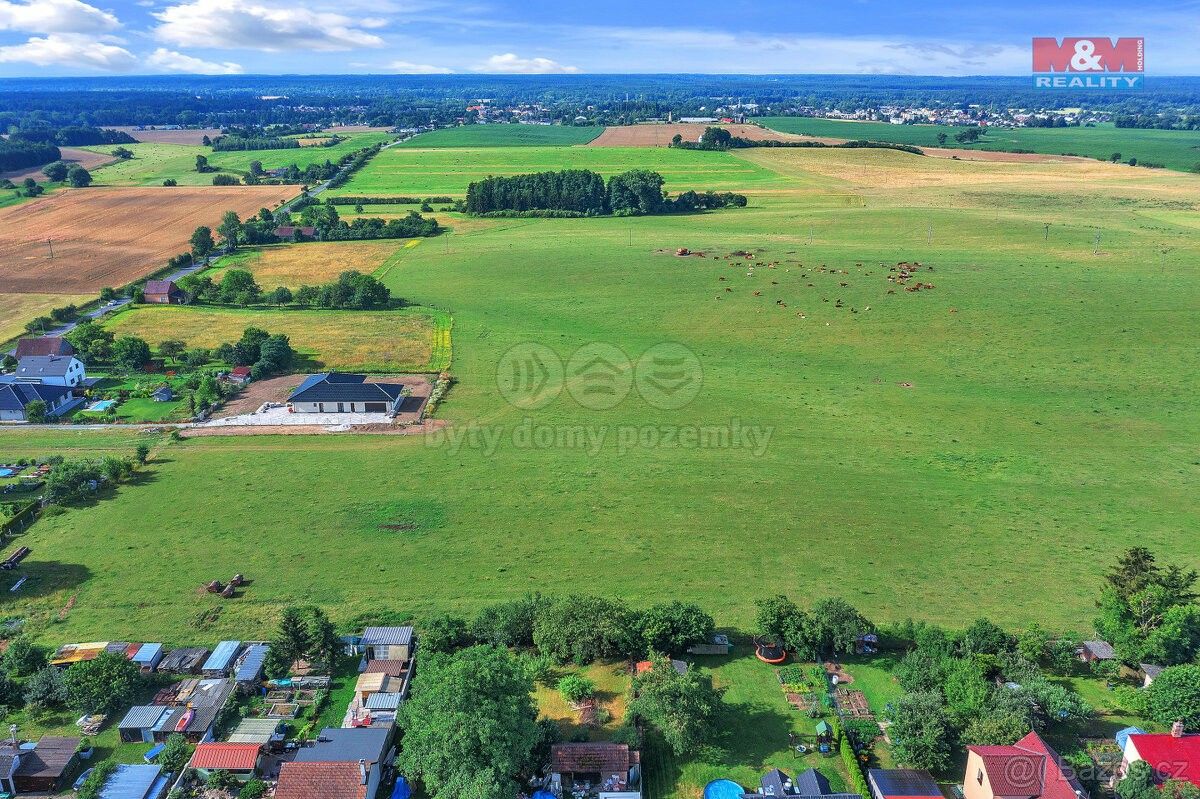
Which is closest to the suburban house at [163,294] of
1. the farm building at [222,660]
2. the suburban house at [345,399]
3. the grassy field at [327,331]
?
the grassy field at [327,331]

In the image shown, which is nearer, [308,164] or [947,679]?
[947,679]

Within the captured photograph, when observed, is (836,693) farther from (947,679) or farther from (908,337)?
(908,337)

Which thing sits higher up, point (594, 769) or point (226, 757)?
point (226, 757)

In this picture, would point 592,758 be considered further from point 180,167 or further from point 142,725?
point 180,167

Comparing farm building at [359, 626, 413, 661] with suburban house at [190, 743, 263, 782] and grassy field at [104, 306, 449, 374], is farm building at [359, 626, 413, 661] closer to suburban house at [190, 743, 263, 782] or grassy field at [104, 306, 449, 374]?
suburban house at [190, 743, 263, 782]

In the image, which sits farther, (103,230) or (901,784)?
(103,230)

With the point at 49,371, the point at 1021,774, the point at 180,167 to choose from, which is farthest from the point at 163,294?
the point at 180,167

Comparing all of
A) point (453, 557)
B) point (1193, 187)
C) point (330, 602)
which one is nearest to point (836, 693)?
point (453, 557)
